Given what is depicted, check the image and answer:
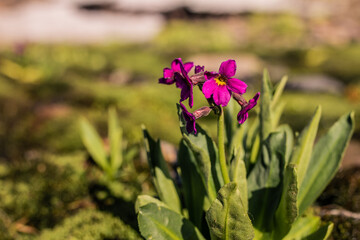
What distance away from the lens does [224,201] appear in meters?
1.46

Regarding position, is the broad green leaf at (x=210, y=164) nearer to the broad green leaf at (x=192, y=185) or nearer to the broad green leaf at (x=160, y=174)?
the broad green leaf at (x=192, y=185)

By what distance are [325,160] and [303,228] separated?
15.6 inches

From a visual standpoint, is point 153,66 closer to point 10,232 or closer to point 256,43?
point 256,43

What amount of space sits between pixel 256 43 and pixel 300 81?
5.97 meters

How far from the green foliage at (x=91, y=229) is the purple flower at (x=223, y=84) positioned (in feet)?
4.25

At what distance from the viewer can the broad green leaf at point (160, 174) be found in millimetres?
1990

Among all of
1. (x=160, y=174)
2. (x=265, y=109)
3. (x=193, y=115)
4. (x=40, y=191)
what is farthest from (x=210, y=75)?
(x=40, y=191)

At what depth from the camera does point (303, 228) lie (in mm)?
2016

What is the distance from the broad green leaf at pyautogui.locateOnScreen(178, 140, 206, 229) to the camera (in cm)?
199

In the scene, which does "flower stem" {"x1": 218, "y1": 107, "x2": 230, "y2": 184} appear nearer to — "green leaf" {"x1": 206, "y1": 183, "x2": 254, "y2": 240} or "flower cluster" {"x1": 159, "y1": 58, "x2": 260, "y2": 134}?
"flower cluster" {"x1": 159, "y1": 58, "x2": 260, "y2": 134}

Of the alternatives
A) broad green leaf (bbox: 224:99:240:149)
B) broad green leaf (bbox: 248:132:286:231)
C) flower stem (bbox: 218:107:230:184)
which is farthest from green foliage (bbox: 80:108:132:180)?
flower stem (bbox: 218:107:230:184)

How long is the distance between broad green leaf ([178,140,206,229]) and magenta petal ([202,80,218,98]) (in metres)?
0.65

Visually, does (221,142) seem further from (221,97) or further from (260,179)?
(260,179)

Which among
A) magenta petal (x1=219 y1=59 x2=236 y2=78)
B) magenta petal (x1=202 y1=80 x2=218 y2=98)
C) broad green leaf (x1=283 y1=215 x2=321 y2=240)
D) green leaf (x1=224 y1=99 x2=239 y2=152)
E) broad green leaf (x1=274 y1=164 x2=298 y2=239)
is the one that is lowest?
broad green leaf (x1=283 y1=215 x2=321 y2=240)
